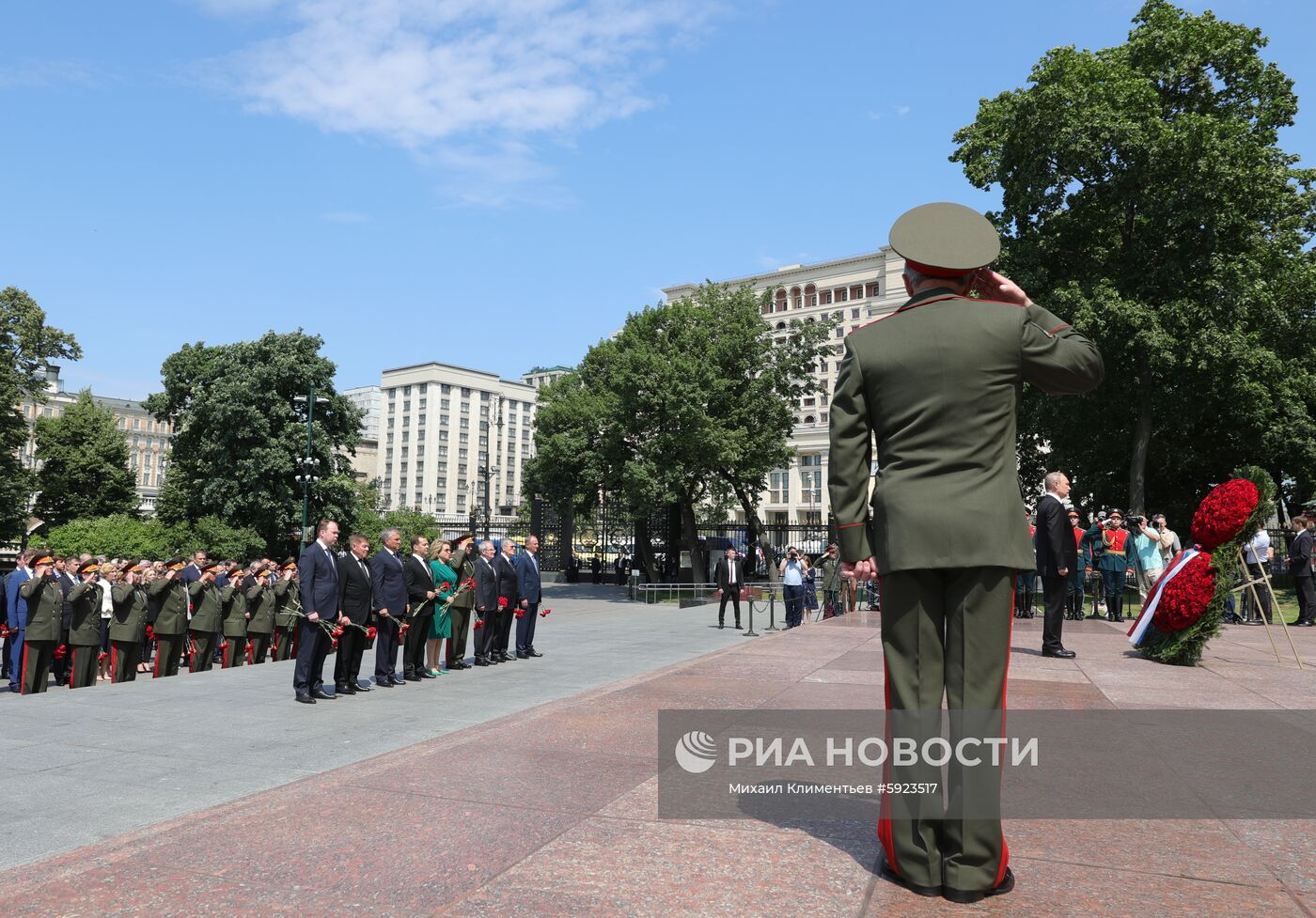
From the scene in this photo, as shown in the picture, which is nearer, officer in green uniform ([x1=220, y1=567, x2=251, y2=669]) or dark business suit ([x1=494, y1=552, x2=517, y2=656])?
dark business suit ([x1=494, y1=552, x2=517, y2=656])

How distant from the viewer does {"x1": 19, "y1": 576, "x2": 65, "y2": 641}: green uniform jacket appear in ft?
37.1

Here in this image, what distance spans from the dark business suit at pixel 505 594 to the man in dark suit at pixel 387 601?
2296 mm

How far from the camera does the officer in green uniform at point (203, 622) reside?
13.5m

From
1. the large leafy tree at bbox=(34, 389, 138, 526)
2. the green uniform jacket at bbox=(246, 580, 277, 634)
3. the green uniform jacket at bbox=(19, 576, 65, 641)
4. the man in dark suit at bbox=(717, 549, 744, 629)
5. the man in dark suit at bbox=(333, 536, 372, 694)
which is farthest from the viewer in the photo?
the large leafy tree at bbox=(34, 389, 138, 526)

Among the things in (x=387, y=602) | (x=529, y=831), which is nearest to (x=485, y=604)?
(x=387, y=602)

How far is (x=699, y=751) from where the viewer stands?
195 inches

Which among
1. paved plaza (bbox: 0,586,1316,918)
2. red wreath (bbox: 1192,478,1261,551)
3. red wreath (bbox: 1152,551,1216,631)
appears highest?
red wreath (bbox: 1192,478,1261,551)

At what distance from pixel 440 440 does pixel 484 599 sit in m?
145

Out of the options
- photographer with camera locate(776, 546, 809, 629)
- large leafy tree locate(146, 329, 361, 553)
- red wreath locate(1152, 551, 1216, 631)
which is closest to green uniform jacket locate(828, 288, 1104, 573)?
red wreath locate(1152, 551, 1216, 631)

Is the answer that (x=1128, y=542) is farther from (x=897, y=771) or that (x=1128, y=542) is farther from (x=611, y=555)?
(x=611, y=555)

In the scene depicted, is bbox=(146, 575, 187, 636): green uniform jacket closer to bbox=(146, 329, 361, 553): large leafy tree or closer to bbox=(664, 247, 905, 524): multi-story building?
bbox=(146, 329, 361, 553): large leafy tree

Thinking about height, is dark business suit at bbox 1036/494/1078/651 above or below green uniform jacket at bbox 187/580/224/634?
above

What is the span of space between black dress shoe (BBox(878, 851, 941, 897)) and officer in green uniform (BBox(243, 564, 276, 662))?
1361 centimetres

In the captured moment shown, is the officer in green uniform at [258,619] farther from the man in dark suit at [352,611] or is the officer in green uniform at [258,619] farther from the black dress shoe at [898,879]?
the black dress shoe at [898,879]
